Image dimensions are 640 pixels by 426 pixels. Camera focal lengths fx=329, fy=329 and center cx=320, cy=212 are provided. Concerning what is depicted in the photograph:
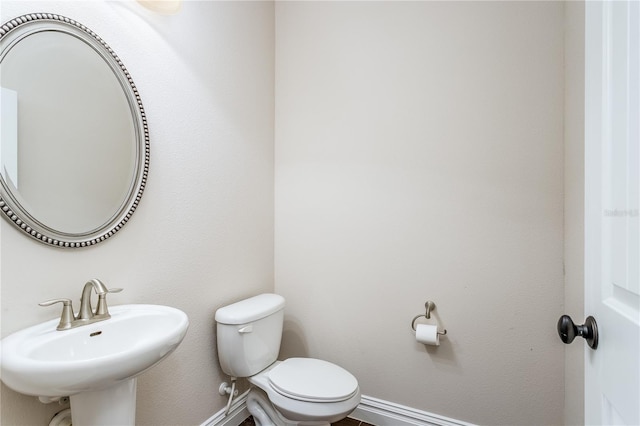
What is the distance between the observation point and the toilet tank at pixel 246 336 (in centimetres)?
160

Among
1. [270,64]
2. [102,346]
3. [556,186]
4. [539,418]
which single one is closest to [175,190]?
[102,346]

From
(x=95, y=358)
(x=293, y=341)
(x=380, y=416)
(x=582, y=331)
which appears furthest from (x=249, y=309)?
(x=582, y=331)

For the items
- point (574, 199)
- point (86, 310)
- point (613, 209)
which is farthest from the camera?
point (574, 199)

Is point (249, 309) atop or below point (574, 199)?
below

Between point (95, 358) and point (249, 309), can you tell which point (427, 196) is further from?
point (95, 358)

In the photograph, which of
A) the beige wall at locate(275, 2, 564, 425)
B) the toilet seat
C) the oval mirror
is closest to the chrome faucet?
the oval mirror

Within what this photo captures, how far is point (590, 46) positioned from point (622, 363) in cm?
65

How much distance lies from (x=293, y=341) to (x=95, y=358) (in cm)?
140

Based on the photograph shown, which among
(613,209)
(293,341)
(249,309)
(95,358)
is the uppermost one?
(613,209)

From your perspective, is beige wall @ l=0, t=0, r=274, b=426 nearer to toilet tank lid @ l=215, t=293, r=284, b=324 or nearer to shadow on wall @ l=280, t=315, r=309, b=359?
toilet tank lid @ l=215, t=293, r=284, b=324

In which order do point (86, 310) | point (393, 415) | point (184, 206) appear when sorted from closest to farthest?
point (86, 310)
point (184, 206)
point (393, 415)

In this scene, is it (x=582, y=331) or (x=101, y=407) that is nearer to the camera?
(x=582, y=331)

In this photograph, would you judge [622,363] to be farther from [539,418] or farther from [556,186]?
[539,418]

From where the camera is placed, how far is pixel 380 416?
185cm
